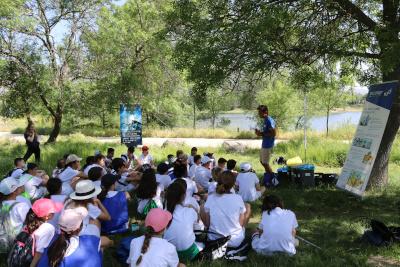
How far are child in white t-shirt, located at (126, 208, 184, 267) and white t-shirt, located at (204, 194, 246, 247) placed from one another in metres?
1.44

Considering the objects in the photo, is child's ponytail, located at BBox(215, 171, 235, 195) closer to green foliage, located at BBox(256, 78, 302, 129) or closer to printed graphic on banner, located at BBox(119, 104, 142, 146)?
printed graphic on banner, located at BBox(119, 104, 142, 146)

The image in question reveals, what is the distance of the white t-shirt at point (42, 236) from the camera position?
4016 mm

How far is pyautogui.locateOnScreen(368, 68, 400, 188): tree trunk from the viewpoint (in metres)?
8.29

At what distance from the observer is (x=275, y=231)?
15.6ft

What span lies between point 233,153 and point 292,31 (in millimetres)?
8511

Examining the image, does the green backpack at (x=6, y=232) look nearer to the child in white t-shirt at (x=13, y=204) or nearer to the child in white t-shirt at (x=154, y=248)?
the child in white t-shirt at (x=13, y=204)

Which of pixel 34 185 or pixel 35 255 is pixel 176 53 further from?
pixel 35 255

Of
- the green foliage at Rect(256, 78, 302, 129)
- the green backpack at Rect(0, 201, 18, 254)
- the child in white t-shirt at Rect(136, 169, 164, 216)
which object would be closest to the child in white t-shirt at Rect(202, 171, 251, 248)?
the child in white t-shirt at Rect(136, 169, 164, 216)

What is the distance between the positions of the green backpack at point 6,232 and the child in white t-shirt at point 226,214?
229 cm

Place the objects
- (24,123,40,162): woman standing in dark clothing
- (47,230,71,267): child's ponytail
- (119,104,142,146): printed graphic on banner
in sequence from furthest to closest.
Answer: (119,104,142,146): printed graphic on banner
(24,123,40,162): woman standing in dark clothing
(47,230,71,267): child's ponytail

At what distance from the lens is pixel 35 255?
3.96m

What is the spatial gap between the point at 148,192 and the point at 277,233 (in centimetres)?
215

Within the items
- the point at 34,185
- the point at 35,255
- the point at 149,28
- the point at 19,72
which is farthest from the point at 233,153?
the point at 35,255

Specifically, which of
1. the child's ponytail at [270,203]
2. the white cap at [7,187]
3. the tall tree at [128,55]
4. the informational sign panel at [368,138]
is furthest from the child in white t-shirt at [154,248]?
the tall tree at [128,55]
